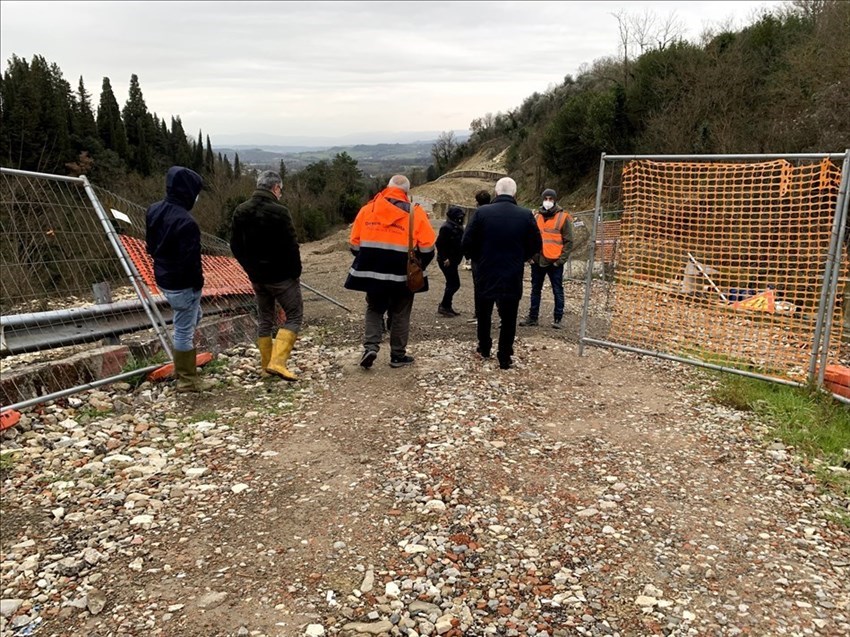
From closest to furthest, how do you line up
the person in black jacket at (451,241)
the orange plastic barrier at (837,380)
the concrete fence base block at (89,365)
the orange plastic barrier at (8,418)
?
the orange plastic barrier at (8,418) < the concrete fence base block at (89,365) < the orange plastic barrier at (837,380) < the person in black jacket at (451,241)

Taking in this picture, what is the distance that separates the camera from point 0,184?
5.45 meters

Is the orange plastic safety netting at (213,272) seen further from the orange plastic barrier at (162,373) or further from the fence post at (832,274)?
the fence post at (832,274)

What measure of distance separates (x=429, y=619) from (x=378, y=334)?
369 centimetres

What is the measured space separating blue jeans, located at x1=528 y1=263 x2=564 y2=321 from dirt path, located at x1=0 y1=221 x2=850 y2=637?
2.45 m

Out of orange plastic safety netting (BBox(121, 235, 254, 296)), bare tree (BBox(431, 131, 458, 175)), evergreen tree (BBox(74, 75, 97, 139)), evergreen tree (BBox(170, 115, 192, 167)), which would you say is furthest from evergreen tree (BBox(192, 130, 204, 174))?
orange plastic safety netting (BBox(121, 235, 254, 296))

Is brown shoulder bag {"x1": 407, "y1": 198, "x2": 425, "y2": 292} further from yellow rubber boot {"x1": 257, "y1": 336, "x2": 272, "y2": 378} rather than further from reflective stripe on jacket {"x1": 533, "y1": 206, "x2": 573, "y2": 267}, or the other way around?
reflective stripe on jacket {"x1": 533, "y1": 206, "x2": 573, "y2": 267}

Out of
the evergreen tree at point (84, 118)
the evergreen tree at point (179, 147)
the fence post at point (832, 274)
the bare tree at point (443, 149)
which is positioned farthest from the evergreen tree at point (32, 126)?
the fence post at point (832, 274)

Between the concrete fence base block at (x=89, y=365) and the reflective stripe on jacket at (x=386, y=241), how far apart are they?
6.07 feet

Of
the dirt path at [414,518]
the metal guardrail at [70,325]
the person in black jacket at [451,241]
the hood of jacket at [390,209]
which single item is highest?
the hood of jacket at [390,209]

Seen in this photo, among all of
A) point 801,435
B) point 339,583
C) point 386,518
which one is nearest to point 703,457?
point 801,435

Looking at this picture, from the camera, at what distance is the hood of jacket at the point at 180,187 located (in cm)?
518

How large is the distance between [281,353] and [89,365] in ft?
5.52

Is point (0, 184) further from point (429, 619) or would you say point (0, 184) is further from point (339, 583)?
point (429, 619)

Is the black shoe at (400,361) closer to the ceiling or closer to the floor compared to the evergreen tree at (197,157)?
closer to the floor
